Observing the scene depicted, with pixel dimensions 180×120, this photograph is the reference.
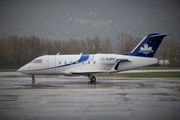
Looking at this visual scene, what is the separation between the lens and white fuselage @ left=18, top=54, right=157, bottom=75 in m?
31.7

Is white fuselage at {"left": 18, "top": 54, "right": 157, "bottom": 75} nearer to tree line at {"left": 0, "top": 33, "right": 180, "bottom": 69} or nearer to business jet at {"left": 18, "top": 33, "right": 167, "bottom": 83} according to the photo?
business jet at {"left": 18, "top": 33, "right": 167, "bottom": 83}

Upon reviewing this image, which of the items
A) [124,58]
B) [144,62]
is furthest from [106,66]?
[144,62]

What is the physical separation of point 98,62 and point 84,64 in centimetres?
150

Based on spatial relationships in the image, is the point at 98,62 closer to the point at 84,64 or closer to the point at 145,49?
the point at 84,64

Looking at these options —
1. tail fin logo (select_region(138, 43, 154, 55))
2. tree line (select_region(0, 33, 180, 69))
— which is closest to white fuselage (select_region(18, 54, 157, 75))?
tail fin logo (select_region(138, 43, 154, 55))

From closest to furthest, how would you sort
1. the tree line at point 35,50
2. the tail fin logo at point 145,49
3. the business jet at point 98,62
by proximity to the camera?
the business jet at point 98,62
the tail fin logo at point 145,49
the tree line at point 35,50

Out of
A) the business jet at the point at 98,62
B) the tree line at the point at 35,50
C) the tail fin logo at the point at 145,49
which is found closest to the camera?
the business jet at the point at 98,62

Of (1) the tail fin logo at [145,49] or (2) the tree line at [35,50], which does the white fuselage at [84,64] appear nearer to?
(1) the tail fin logo at [145,49]

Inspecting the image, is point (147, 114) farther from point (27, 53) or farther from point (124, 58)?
→ point (27, 53)

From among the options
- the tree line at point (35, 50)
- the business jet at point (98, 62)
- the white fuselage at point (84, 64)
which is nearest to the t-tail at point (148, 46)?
the business jet at point (98, 62)

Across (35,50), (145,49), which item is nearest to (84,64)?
(145,49)

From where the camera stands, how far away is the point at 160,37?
31.4 metres

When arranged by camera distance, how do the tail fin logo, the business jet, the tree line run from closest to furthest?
the business jet → the tail fin logo → the tree line

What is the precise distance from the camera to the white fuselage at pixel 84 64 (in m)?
31.7
